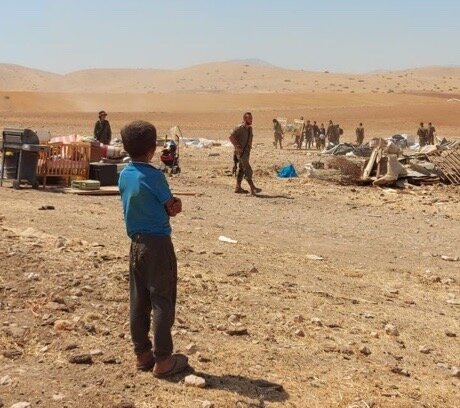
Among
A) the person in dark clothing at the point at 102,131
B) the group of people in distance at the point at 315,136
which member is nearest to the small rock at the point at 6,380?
the person in dark clothing at the point at 102,131

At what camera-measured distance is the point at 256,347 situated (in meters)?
5.12

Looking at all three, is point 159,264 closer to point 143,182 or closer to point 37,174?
point 143,182

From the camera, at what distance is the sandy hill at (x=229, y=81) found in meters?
102

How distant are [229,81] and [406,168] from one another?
109 metres

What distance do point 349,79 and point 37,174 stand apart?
333 ft

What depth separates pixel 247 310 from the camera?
235 inches

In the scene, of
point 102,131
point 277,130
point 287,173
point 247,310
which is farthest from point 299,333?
point 277,130

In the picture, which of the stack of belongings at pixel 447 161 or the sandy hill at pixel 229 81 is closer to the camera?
the stack of belongings at pixel 447 161

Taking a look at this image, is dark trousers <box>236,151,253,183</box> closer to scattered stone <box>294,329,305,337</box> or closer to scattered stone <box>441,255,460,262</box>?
scattered stone <box>441,255,460,262</box>

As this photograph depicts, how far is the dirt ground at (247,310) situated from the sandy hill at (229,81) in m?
81.1

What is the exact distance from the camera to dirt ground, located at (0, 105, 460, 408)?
4406mm

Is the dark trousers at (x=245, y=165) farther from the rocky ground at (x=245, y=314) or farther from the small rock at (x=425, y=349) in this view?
the small rock at (x=425, y=349)

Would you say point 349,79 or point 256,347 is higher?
point 349,79

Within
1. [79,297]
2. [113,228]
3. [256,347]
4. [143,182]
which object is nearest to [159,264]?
[143,182]
